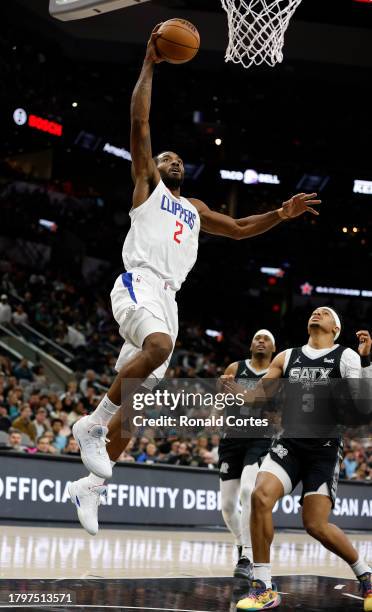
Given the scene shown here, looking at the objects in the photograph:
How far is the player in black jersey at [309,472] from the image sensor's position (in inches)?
252

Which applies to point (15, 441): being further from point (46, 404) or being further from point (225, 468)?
point (225, 468)

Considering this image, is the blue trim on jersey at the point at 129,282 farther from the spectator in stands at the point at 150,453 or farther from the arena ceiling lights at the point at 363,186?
A: the arena ceiling lights at the point at 363,186

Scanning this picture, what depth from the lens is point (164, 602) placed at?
616cm

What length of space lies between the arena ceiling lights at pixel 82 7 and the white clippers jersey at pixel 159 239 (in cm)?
139

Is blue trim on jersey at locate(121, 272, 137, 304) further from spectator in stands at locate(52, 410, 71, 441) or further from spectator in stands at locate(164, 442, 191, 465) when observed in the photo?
spectator in stands at locate(164, 442, 191, 465)

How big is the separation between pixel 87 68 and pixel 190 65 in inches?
116

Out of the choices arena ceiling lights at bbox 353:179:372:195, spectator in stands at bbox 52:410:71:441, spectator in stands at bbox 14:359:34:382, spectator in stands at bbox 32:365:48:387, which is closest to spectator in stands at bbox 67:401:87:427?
spectator in stands at bbox 52:410:71:441

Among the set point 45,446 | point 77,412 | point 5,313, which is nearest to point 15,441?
point 45,446

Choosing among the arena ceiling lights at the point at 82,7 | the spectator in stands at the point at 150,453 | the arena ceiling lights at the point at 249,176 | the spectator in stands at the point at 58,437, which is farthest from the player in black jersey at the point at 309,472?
the arena ceiling lights at the point at 249,176

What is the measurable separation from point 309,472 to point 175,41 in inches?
130

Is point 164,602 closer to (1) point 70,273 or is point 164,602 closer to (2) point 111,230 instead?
(1) point 70,273

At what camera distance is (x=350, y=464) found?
671 inches

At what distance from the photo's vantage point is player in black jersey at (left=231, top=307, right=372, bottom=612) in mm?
6406

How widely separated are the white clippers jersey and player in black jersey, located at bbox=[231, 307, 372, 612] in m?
1.34
